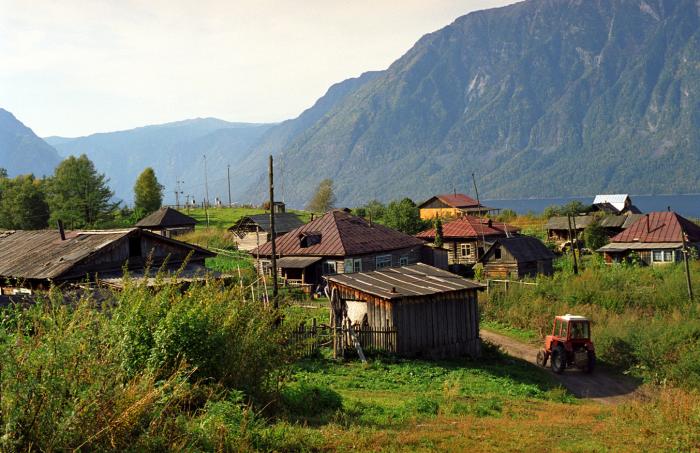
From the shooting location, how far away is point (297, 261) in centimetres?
5119

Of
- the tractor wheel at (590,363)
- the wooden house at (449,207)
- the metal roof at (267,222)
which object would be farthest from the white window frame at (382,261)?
the wooden house at (449,207)

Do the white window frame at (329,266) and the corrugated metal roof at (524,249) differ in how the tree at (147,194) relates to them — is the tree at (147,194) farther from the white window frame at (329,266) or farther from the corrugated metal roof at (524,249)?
the corrugated metal roof at (524,249)

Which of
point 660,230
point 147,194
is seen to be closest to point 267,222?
point 147,194

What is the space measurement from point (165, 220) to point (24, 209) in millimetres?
16873

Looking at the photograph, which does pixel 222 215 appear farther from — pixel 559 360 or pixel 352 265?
pixel 559 360

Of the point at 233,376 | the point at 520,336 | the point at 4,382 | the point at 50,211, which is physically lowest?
the point at 520,336

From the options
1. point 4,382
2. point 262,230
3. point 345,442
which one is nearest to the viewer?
point 4,382

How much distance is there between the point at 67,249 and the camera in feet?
120

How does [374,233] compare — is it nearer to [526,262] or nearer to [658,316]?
[526,262]

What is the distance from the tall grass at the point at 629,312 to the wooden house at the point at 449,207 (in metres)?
59.7

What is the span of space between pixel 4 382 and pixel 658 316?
34.4 m

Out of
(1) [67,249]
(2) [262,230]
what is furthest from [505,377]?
(2) [262,230]

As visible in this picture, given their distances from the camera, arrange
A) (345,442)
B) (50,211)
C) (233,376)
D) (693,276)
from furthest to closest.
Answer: (50,211) → (693,276) → (233,376) → (345,442)

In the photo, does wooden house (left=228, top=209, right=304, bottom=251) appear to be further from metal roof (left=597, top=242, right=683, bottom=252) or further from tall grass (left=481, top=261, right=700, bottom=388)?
tall grass (left=481, top=261, right=700, bottom=388)
